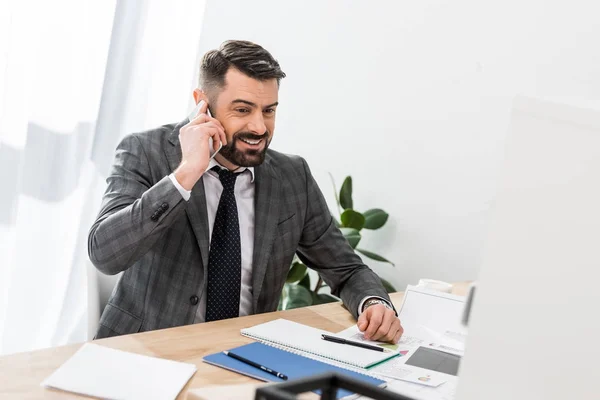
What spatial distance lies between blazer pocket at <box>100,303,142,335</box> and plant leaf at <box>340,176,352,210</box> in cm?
134

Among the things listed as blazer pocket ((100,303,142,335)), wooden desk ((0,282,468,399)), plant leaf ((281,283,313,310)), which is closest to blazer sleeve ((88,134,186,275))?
A: blazer pocket ((100,303,142,335))

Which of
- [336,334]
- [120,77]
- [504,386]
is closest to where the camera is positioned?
[504,386]

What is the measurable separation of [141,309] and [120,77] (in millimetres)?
1613

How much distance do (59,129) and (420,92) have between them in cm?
146

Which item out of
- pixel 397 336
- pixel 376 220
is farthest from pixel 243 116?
pixel 376 220

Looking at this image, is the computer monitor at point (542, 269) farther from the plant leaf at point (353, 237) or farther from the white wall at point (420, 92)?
the plant leaf at point (353, 237)

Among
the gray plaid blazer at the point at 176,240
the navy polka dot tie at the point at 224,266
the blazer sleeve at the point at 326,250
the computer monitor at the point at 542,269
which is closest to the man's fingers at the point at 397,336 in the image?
the gray plaid blazer at the point at 176,240

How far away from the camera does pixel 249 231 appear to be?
205 centimetres

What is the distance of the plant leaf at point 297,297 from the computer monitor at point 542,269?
2.20m

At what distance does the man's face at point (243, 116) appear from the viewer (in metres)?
2.00

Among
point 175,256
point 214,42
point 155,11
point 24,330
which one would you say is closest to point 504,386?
point 175,256

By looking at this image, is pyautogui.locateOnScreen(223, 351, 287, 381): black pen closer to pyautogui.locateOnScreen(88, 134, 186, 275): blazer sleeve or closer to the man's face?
pyautogui.locateOnScreen(88, 134, 186, 275): blazer sleeve

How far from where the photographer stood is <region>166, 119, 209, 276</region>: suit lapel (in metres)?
1.88

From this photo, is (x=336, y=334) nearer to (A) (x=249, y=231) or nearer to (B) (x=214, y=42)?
(A) (x=249, y=231)
